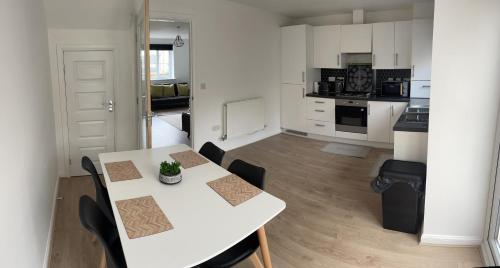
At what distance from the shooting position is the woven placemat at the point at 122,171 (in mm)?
2689

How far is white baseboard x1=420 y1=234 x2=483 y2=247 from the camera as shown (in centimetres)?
307

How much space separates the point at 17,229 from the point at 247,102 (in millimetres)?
4720

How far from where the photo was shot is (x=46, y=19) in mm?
4453

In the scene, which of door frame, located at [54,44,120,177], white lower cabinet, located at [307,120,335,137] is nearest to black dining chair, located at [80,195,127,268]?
door frame, located at [54,44,120,177]

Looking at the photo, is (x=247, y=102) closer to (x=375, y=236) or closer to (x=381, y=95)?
(x=381, y=95)

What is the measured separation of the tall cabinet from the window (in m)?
6.90

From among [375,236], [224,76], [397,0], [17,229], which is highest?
[397,0]

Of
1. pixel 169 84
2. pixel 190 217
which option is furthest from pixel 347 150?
pixel 169 84

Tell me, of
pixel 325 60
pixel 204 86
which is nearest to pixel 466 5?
pixel 204 86

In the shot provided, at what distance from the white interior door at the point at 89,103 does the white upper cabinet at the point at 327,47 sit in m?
3.80

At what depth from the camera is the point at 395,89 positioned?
650 centimetres

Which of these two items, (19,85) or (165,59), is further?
(165,59)

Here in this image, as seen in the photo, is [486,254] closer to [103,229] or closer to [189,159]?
[189,159]

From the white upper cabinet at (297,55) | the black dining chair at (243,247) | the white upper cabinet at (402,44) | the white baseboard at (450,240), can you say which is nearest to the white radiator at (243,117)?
the white upper cabinet at (297,55)
